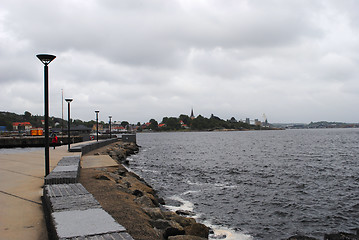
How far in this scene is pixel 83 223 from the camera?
453 centimetres

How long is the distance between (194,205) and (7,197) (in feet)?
25.7

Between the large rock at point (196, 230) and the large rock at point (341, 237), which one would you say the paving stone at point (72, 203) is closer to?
the large rock at point (196, 230)

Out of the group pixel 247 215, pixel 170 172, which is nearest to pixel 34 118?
pixel 170 172

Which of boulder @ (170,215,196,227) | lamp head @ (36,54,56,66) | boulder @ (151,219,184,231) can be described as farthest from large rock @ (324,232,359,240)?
lamp head @ (36,54,56,66)

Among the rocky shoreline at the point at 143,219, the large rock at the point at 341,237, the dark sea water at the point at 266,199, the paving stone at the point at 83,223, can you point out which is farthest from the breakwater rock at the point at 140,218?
the large rock at the point at 341,237

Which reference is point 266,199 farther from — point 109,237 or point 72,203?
point 109,237

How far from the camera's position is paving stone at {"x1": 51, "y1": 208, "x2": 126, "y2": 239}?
4.18 m

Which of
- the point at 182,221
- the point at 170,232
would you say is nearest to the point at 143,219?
the point at 170,232

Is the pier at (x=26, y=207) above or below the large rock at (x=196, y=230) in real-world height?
above

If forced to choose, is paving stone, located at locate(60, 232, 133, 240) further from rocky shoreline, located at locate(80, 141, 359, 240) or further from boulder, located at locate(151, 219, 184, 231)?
boulder, located at locate(151, 219, 184, 231)

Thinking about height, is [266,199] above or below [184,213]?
below

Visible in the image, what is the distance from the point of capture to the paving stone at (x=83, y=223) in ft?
13.7

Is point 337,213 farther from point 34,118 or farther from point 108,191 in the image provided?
point 34,118

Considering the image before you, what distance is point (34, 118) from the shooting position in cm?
17600
